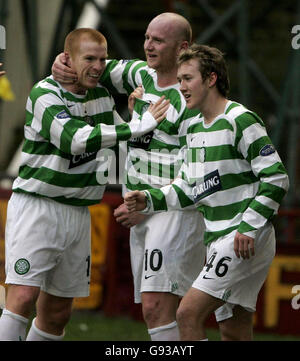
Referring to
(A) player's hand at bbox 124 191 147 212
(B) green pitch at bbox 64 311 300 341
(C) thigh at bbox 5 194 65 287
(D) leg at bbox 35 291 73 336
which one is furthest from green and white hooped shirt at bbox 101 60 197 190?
(B) green pitch at bbox 64 311 300 341

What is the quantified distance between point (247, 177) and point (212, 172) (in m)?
0.19

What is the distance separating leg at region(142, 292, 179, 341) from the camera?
5.85m

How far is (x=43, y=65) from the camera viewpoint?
37.0 feet

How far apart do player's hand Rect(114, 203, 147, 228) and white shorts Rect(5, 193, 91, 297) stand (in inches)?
12.2

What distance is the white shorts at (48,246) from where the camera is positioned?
5.98 meters

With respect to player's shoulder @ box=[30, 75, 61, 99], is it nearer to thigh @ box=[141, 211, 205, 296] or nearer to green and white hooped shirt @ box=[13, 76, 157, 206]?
green and white hooped shirt @ box=[13, 76, 157, 206]

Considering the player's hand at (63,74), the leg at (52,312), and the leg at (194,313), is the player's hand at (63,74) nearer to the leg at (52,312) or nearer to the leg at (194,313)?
the leg at (52,312)

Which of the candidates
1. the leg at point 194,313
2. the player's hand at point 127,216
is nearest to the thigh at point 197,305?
the leg at point 194,313

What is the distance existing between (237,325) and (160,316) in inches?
17.5

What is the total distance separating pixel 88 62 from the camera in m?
6.05

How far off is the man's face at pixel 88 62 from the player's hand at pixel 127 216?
29.6 inches
